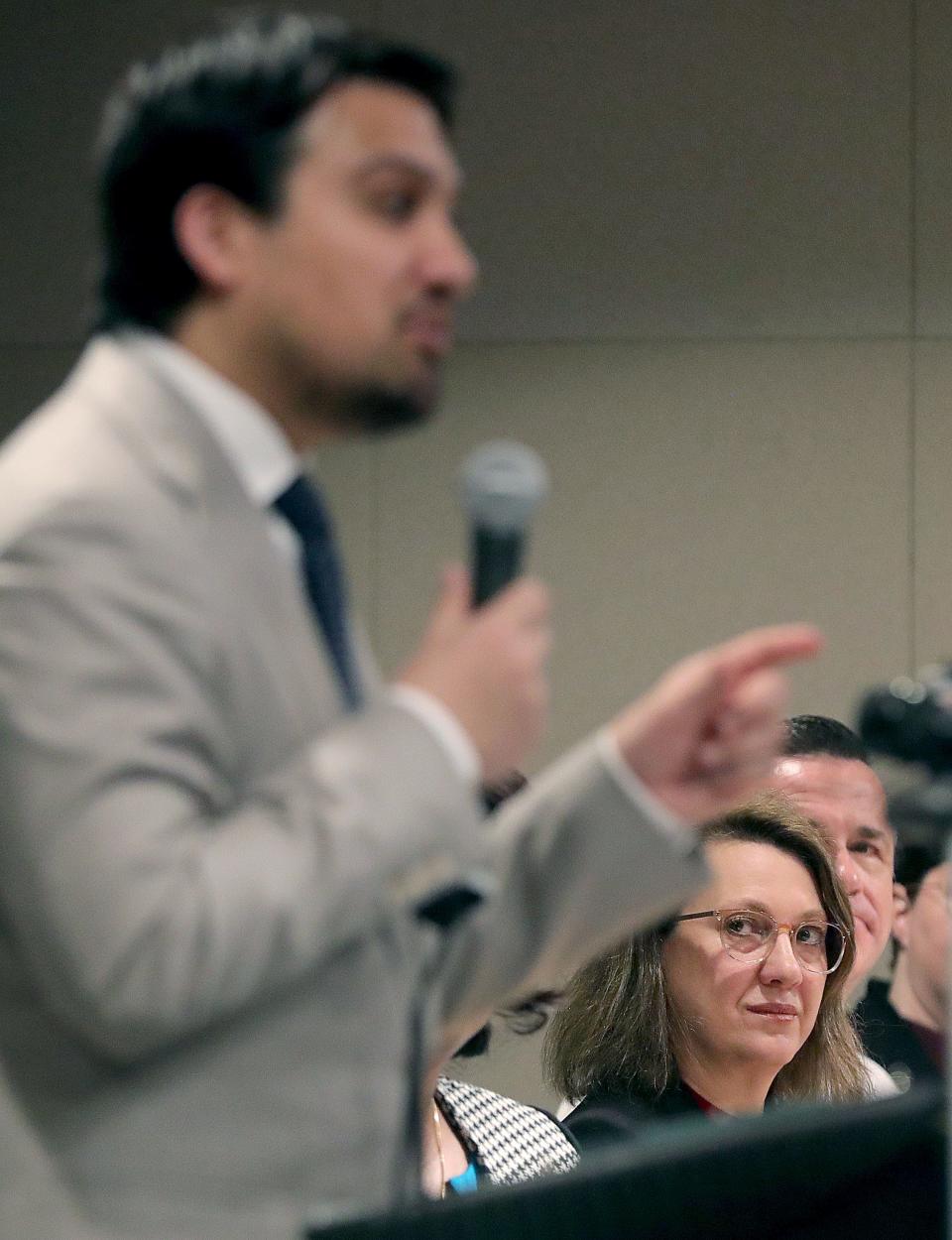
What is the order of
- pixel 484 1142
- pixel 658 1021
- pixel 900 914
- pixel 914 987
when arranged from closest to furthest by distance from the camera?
pixel 484 1142
pixel 658 1021
pixel 914 987
pixel 900 914

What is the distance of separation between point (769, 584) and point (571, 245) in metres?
0.84

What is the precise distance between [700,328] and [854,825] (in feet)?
5.19

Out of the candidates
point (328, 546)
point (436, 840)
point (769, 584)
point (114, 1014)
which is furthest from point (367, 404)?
point (769, 584)

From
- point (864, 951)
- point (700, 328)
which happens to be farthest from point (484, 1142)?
point (700, 328)

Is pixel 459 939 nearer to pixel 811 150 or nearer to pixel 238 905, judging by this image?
pixel 238 905

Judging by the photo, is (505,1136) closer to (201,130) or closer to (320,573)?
(320,573)

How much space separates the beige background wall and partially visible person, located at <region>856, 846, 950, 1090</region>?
99 centimetres

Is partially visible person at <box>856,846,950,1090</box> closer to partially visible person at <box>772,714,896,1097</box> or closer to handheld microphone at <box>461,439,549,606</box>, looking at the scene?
partially visible person at <box>772,714,896,1097</box>

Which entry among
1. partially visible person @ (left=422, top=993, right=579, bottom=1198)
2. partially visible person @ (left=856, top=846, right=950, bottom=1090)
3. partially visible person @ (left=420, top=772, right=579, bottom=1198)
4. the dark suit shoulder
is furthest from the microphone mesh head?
partially visible person @ (left=856, top=846, right=950, bottom=1090)

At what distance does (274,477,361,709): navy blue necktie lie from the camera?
110 cm

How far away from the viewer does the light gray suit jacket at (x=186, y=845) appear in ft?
2.99

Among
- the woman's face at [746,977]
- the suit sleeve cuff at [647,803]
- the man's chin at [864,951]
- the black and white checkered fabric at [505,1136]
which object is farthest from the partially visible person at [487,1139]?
the suit sleeve cuff at [647,803]

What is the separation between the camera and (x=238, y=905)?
0.92 metres

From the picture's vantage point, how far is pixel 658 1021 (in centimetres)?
241
